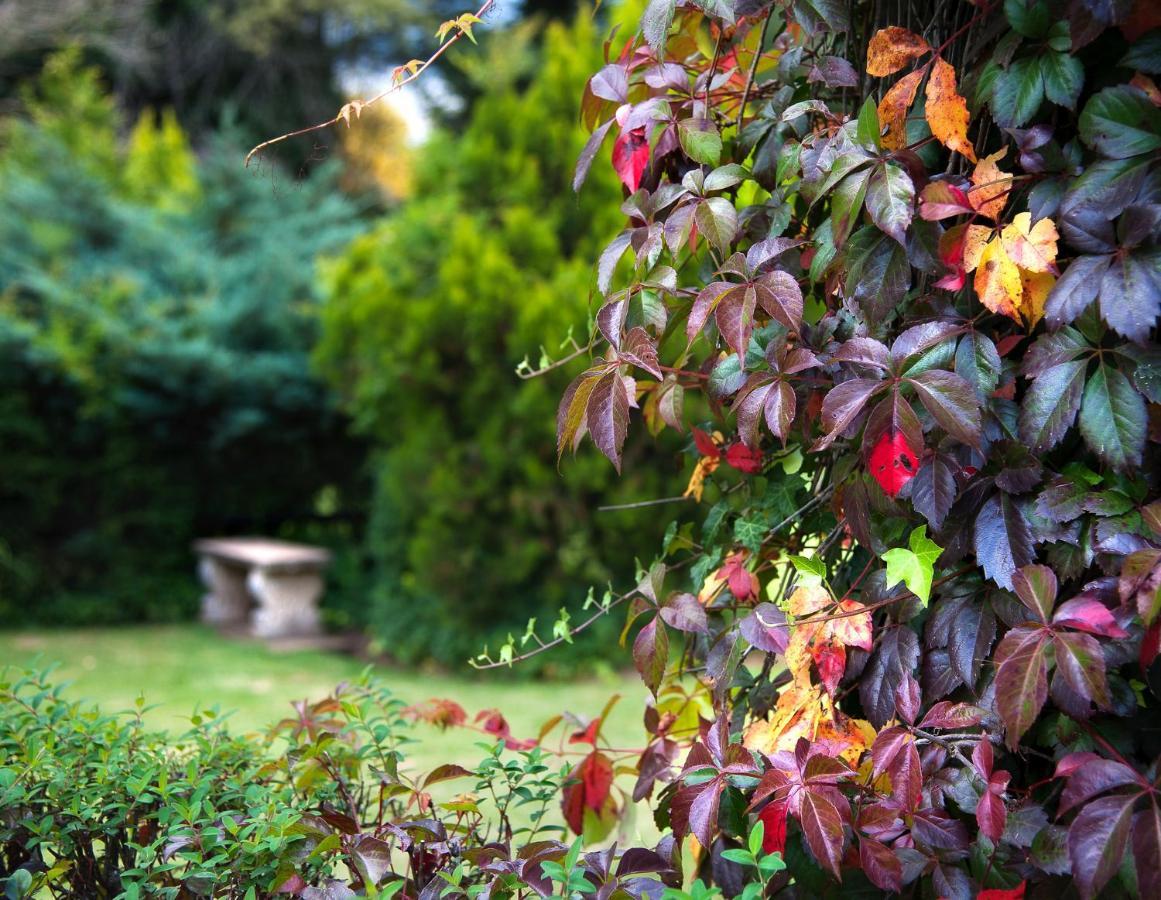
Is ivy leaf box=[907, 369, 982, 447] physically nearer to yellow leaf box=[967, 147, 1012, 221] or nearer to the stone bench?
yellow leaf box=[967, 147, 1012, 221]

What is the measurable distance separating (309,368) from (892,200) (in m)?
7.19

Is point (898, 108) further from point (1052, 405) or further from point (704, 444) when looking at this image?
point (704, 444)

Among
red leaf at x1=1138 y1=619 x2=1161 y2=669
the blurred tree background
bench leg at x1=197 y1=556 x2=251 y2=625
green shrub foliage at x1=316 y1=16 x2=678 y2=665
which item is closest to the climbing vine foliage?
red leaf at x1=1138 y1=619 x2=1161 y2=669

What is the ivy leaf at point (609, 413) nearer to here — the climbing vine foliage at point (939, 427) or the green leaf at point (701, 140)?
the climbing vine foliage at point (939, 427)

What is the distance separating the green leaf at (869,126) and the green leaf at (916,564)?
1.55ft

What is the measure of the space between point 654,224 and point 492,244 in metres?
4.73

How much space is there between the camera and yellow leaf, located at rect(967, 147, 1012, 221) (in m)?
1.22

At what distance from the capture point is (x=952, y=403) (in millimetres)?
1113

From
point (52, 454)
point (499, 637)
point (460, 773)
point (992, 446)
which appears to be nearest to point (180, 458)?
point (52, 454)

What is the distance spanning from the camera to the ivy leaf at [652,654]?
56.6 inches

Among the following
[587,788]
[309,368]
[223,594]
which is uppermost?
[587,788]

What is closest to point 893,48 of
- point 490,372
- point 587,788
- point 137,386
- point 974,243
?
point 974,243

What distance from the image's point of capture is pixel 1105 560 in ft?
3.74

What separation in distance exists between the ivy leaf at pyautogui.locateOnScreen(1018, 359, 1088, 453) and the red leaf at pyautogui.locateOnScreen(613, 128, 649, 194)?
0.72 meters
